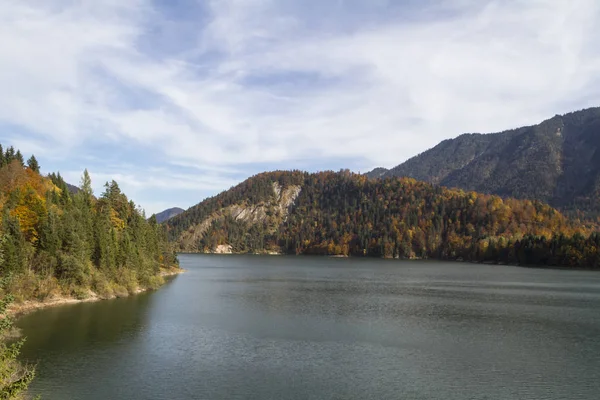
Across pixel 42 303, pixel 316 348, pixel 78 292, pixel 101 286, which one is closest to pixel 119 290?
pixel 101 286

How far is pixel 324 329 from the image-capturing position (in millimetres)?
56188

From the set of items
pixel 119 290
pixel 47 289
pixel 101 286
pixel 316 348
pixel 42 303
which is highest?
pixel 47 289

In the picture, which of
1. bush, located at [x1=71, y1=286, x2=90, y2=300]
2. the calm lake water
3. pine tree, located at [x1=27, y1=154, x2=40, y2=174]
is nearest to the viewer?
the calm lake water

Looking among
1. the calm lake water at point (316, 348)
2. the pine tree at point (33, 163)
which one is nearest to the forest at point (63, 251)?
the calm lake water at point (316, 348)

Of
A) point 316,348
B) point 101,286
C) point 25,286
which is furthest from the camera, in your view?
point 101,286

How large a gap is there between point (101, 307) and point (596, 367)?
2394 inches

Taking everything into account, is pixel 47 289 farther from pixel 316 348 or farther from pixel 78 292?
pixel 316 348

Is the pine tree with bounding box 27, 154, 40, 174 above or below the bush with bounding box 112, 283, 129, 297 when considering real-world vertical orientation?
above

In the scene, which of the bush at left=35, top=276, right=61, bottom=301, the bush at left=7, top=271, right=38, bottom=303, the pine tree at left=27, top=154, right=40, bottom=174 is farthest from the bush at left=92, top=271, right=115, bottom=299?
the pine tree at left=27, top=154, right=40, bottom=174

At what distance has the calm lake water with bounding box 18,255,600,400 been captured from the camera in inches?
1341

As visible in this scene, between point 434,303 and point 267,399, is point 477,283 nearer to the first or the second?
point 434,303

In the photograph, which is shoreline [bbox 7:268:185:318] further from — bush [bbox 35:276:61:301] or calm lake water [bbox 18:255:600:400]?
calm lake water [bbox 18:255:600:400]

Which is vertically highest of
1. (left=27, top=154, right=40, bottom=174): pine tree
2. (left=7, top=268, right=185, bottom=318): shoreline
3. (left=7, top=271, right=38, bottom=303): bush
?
(left=27, top=154, right=40, bottom=174): pine tree

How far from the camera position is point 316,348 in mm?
46406
